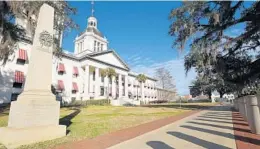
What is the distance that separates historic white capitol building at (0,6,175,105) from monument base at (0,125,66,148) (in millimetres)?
16236

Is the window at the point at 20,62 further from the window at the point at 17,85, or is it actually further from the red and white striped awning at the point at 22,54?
the window at the point at 17,85

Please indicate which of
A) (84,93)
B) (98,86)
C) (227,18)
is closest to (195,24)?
(227,18)

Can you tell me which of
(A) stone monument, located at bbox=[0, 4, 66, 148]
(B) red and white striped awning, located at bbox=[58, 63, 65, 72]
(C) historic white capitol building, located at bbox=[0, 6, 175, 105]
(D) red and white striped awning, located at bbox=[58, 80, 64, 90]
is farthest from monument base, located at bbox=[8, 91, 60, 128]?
(B) red and white striped awning, located at bbox=[58, 63, 65, 72]

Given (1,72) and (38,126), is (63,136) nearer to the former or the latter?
(38,126)

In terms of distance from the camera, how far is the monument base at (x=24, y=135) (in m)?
5.62

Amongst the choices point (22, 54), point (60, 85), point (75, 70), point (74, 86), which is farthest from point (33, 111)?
point (75, 70)

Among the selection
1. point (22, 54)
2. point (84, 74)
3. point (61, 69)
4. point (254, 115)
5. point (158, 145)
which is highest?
point (22, 54)

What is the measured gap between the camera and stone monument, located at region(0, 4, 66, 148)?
584cm

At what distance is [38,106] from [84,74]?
43699mm

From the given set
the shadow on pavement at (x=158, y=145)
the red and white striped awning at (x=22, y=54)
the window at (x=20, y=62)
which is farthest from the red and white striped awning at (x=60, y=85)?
the shadow on pavement at (x=158, y=145)

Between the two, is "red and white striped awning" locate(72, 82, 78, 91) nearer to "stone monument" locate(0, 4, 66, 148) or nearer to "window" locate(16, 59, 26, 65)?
"window" locate(16, 59, 26, 65)

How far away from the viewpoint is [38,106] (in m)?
6.36

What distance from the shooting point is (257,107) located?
7223 mm

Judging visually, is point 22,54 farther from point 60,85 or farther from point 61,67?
point 60,85
